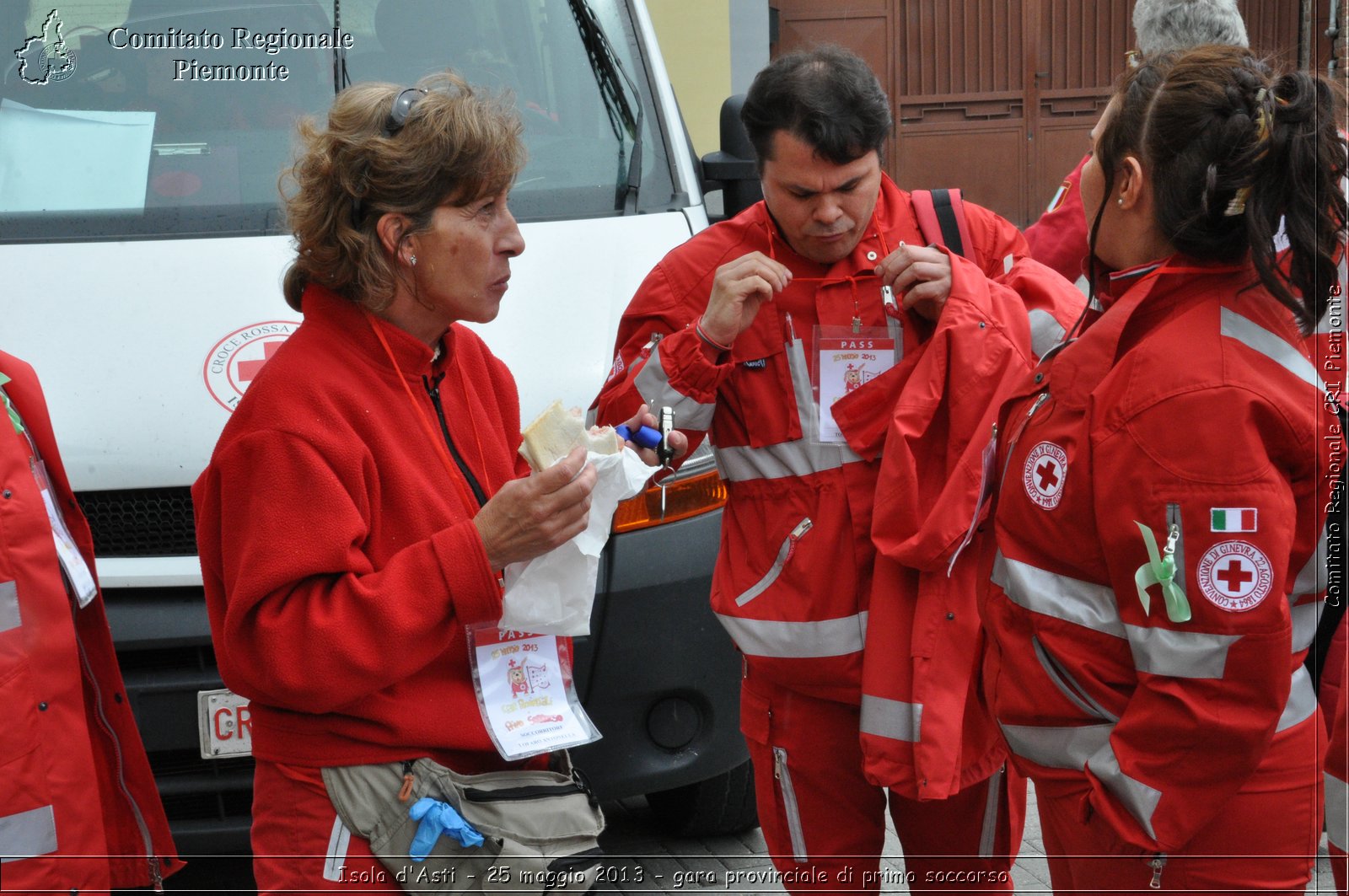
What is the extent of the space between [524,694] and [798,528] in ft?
2.27

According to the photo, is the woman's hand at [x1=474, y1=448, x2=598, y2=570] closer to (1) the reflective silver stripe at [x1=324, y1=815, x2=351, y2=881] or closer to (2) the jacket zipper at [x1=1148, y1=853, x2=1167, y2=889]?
(1) the reflective silver stripe at [x1=324, y1=815, x2=351, y2=881]

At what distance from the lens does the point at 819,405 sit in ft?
8.60

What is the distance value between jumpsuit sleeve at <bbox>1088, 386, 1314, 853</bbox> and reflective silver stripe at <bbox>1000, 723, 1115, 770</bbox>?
8cm

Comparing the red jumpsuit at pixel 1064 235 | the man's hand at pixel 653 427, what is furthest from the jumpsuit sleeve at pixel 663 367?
the red jumpsuit at pixel 1064 235

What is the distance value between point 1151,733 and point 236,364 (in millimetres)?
2347

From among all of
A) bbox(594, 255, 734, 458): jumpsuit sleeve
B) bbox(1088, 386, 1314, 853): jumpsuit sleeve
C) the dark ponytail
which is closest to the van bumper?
bbox(594, 255, 734, 458): jumpsuit sleeve

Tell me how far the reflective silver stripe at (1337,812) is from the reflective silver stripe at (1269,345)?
56 cm

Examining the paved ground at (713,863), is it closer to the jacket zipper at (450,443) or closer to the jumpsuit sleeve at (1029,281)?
the jumpsuit sleeve at (1029,281)

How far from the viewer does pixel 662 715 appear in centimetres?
341

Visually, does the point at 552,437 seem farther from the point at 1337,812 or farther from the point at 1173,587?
the point at 1337,812

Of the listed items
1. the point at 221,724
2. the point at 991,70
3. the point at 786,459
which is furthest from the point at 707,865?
the point at 991,70

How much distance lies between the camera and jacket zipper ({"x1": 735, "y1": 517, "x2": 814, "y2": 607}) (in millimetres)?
2592

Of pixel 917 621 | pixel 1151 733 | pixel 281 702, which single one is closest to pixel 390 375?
pixel 281 702

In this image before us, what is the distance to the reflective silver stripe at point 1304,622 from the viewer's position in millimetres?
1988
